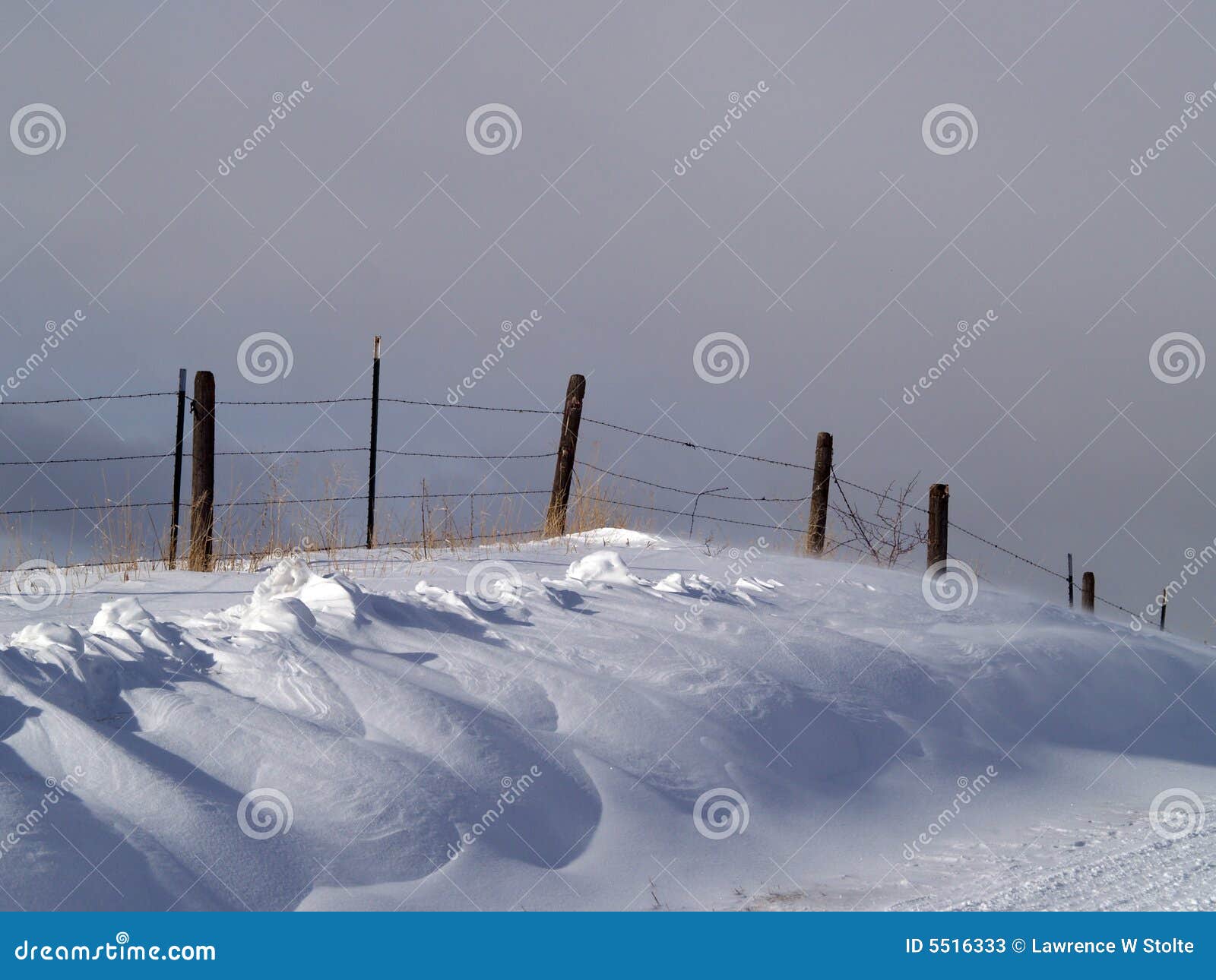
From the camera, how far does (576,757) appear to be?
367 centimetres

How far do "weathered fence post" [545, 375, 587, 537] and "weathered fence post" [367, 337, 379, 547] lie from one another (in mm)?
1559

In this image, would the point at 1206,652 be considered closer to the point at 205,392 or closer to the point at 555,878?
the point at 555,878

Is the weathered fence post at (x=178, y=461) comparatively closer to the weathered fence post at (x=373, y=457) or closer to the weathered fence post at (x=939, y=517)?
the weathered fence post at (x=373, y=457)

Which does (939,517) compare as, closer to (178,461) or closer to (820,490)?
(820,490)

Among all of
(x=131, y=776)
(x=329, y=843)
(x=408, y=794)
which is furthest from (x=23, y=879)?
(x=408, y=794)

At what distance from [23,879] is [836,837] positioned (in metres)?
2.45

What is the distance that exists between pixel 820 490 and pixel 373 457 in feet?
14.4

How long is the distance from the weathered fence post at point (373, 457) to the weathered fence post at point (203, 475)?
4.49 feet

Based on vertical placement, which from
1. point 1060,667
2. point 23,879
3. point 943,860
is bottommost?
point 23,879

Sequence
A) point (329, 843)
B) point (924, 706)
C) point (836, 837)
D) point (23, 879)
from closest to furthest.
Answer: point (23, 879), point (329, 843), point (836, 837), point (924, 706)

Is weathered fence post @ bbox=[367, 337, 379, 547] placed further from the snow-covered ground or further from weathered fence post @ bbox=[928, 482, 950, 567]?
weathered fence post @ bbox=[928, 482, 950, 567]

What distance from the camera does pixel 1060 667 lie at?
17.7 ft

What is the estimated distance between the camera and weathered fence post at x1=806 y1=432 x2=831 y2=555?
10367mm

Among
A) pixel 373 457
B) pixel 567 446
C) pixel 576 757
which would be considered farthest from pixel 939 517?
pixel 576 757
